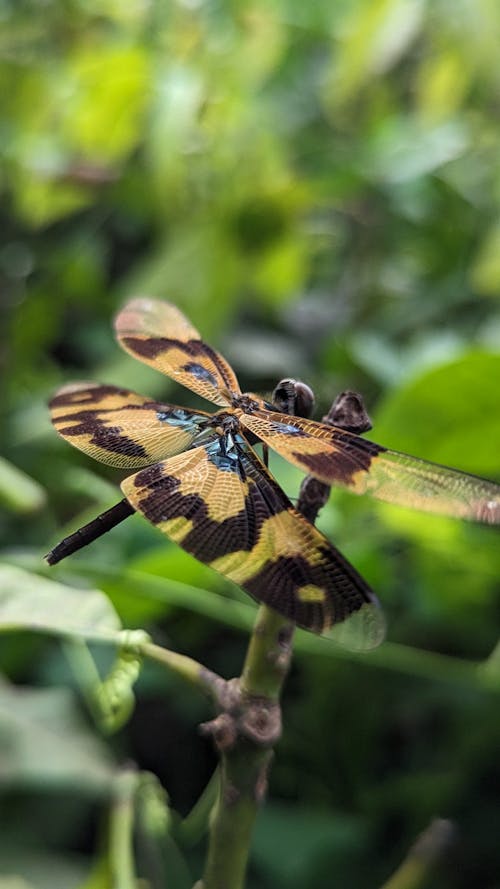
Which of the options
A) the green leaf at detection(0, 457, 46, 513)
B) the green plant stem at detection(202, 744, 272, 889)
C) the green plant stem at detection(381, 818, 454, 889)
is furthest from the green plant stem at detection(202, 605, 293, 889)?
the green leaf at detection(0, 457, 46, 513)

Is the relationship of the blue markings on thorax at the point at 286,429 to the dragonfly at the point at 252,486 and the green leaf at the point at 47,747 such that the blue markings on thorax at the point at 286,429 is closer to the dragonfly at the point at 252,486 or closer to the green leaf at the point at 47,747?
the dragonfly at the point at 252,486

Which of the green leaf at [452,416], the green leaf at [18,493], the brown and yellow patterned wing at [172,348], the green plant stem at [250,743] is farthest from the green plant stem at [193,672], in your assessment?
the green leaf at [452,416]

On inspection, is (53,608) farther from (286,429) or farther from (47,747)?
(47,747)

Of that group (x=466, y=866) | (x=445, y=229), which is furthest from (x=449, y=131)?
(x=466, y=866)

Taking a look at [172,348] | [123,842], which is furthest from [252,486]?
[123,842]

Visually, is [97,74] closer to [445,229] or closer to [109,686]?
[445,229]

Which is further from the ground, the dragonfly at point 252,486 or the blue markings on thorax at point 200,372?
the blue markings on thorax at point 200,372

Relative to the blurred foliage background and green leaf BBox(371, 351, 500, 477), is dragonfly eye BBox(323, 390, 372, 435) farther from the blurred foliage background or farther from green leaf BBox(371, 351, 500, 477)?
green leaf BBox(371, 351, 500, 477)
